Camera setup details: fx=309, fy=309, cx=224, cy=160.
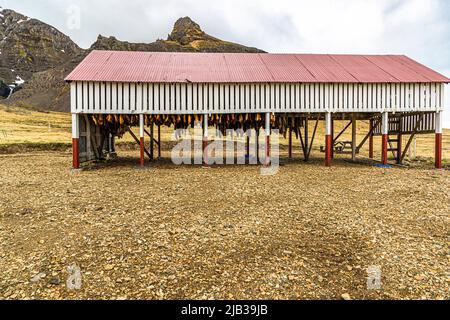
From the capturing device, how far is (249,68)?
906 inches

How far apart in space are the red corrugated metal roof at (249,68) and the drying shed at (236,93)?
7cm

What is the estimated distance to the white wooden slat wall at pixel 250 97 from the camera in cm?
1984

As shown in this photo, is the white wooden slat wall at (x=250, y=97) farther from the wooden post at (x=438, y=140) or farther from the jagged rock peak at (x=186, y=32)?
the jagged rock peak at (x=186, y=32)

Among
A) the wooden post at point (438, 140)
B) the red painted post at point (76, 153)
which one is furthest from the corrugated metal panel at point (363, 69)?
the red painted post at point (76, 153)

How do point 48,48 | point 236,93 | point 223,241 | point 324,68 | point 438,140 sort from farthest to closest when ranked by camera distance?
point 48,48, point 324,68, point 438,140, point 236,93, point 223,241

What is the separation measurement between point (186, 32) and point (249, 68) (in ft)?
577

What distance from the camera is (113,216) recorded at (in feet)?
30.9

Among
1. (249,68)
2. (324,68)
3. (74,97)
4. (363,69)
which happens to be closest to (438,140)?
(363,69)

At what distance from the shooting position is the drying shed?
65.6ft

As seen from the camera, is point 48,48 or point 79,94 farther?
point 48,48

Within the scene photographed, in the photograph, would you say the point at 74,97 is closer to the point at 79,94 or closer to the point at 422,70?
the point at 79,94

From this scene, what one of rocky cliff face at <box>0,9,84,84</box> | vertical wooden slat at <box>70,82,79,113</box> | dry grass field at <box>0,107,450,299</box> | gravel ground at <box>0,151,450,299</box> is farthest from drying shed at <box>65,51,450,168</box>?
rocky cliff face at <box>0,9,84,84</box>

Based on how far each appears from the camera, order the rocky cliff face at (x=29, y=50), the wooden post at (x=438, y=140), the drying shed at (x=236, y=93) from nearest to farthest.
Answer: the drying shed at (x=236, y=93) → the wooden post at (x=438, y=140) → the rocky cliff face at (x=29, y=50)
